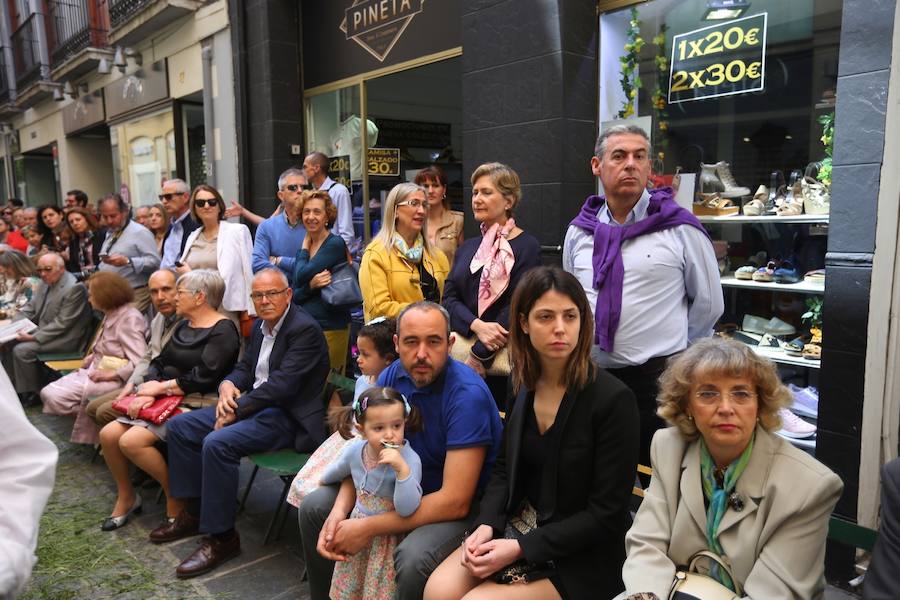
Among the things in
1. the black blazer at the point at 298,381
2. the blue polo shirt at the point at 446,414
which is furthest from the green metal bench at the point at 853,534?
the black blazer at the point at 298,381

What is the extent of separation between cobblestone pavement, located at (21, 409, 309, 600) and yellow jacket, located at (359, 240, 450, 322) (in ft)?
4.78

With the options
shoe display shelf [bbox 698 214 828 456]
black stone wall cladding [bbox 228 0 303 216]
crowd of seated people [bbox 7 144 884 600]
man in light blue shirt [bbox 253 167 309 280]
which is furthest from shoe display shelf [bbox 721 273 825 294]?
black stone wall cladding [bbox 228 0 303 216]

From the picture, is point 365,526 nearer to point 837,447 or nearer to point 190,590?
point 190,590

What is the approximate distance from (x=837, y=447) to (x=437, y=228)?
9.14 feet

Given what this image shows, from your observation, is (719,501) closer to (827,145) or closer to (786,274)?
(786,274)

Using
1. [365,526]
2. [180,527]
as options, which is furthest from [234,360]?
[365,526]

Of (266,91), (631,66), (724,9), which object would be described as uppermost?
(266,91)

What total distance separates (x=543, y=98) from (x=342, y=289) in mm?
1941

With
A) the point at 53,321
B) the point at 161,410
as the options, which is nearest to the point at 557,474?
the point at 161,410

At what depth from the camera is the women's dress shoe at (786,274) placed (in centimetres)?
398

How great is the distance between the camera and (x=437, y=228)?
4.73m

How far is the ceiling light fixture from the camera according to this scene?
4074 millimetres

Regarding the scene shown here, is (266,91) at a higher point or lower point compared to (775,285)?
higher

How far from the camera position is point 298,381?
147 inches
